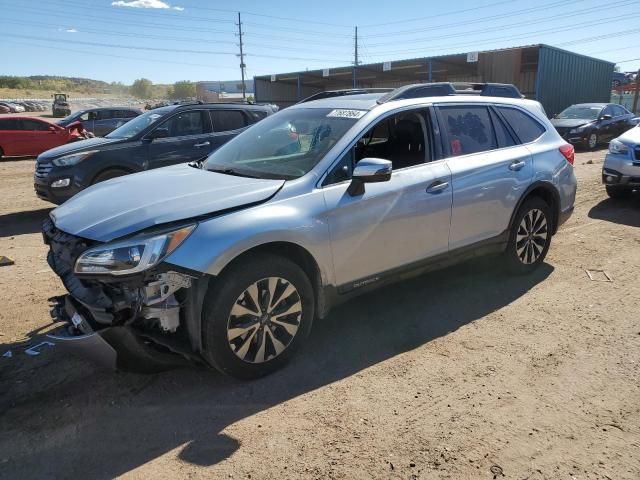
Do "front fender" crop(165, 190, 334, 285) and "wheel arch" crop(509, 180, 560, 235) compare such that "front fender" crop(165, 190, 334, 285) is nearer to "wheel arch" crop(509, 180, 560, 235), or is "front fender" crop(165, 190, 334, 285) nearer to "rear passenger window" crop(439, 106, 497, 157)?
"rear passenger window" crop(439, 106, 497, 157)

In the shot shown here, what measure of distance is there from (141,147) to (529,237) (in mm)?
5920

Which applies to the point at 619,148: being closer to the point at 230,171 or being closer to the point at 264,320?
the point at 230,171

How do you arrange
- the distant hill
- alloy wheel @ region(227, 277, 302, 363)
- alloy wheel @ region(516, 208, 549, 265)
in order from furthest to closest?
the distant hill < alloy wheel @ region(516, 208, 549, 265) < alloy wheel @ region(227, 277, 302, 363)

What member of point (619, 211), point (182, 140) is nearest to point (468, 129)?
point (619, 211)

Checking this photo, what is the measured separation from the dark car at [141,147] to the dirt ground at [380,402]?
3.35 meters

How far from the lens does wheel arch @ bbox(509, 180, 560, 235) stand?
4781 millimetres

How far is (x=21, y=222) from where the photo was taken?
8055 mm

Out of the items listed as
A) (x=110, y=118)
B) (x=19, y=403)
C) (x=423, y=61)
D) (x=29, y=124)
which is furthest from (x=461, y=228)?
(x=423, y=61)

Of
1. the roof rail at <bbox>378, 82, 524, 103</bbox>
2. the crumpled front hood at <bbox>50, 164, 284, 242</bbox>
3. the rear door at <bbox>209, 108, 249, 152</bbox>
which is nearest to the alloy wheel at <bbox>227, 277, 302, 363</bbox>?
the crumpled front hood at <bbox>50, 164, 284, 242</bbox>

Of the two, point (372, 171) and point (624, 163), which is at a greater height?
point (372, 171)

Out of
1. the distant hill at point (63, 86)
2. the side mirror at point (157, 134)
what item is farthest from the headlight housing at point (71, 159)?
the distant hill at point (63, 86)

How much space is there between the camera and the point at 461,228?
431 centimetres

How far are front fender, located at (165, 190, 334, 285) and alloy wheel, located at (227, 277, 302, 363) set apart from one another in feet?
0.86

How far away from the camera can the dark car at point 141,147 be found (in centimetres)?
756
